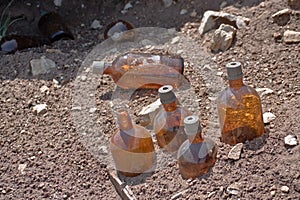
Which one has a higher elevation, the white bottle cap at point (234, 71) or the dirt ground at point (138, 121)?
the white bottle cap at point (234, 71)

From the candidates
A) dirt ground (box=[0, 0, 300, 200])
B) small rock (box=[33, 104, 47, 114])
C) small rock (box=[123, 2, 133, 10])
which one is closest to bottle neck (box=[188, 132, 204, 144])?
dirt ground (box=[0, 0, 300, 200])

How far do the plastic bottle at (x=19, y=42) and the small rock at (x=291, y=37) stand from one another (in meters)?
1.26

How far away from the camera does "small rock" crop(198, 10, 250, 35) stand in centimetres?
295

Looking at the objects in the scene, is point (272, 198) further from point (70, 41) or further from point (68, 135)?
point (70, 41)

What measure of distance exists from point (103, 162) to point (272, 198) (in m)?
0.68

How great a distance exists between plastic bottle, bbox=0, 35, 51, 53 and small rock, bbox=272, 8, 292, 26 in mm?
1192

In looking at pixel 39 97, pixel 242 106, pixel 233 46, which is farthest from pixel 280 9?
pixel 39 97

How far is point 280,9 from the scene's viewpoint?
2887 mm

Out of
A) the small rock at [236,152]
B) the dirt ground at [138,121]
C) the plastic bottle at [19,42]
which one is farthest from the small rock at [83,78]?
the small rock at [236,152]

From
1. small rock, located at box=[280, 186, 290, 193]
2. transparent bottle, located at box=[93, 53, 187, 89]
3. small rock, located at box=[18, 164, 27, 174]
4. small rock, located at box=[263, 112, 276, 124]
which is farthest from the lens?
transparent bottle, located at box=[93, 53, 187, 89]

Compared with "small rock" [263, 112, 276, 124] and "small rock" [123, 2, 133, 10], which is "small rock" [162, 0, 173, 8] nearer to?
"small rock" [123, 2, 133, 10]

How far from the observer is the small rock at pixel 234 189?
1896 millimetres

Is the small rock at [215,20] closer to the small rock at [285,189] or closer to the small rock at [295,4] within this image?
the small rock at [295,4]

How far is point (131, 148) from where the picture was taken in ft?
6.88
